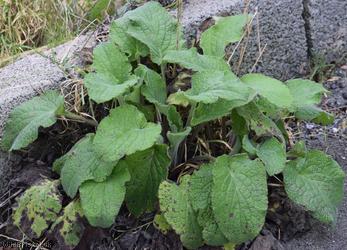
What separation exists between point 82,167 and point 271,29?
4.04 feet

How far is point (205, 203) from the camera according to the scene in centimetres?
199

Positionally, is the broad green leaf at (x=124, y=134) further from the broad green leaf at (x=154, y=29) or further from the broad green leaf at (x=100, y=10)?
the broad green leaf at (x=100, y=10)

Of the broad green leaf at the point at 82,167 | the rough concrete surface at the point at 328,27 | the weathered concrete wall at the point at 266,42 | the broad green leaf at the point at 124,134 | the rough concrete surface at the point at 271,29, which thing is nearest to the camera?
the broad green leaf at the point at 124,134

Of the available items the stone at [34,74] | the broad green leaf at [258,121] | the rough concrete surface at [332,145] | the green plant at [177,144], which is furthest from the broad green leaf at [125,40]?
the rough concrete surface at [332,145]

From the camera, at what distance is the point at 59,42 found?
299cm

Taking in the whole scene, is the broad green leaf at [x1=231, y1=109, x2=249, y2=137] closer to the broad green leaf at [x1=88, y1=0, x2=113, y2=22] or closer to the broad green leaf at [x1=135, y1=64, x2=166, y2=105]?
the broad green leaf at [x1=135, y1=64, x2=166, y2=105]

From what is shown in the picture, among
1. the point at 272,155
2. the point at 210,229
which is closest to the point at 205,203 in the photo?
the point at 210,229

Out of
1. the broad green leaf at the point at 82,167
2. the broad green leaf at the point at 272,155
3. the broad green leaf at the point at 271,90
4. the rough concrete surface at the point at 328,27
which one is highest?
the broad green leaf at the point at 271,90

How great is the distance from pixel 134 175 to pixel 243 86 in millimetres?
473

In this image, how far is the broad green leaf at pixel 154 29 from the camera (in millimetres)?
2291

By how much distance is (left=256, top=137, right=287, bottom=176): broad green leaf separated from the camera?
204 centimetres

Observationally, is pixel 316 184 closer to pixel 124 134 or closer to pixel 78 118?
pixel 124 134

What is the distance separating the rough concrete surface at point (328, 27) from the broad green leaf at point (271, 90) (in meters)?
0.96

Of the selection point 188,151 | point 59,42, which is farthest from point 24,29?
point 188,151
